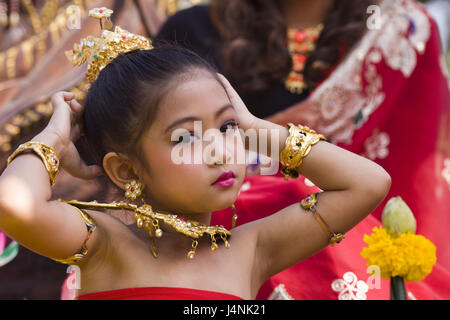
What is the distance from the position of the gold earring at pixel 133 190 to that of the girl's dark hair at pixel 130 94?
50 millimetres

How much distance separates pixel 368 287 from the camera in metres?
1.53

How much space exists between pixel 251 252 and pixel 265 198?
0.36 meters

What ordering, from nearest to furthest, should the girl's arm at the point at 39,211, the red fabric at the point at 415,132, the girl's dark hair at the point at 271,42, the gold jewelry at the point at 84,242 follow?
the girl's arm at the point at 39,211
the gold jewelry at the point at 84,242
the red fabric at the point at 415,132
the girl's dark hair at the point at 271,42

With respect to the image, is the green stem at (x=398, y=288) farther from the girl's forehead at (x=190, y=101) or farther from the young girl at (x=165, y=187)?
the girl's forehead at (x=190, y=101)

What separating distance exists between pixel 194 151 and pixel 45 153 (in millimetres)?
255

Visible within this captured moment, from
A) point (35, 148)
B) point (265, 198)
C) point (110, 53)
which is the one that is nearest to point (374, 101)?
point (265, 198)

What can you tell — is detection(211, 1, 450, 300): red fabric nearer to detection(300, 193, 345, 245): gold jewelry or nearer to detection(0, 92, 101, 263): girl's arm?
detection(300, 193, 345, 245): gold jewelry

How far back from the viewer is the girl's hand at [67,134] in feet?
3.91

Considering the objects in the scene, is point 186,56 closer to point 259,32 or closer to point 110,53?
point 110,53

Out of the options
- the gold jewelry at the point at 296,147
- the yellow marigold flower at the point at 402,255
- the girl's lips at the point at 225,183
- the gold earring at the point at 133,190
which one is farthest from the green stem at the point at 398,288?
the gold earring at the point at 133,190

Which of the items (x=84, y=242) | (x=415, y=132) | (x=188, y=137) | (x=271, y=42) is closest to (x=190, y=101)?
(x=188, y=137)

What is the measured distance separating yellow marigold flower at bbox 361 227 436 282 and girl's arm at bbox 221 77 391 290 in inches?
2.7

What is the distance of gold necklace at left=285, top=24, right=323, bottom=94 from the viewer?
2.34 metres

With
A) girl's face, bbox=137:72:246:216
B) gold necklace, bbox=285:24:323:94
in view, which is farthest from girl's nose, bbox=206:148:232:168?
gold necklace, bbox=285:24:323:94
